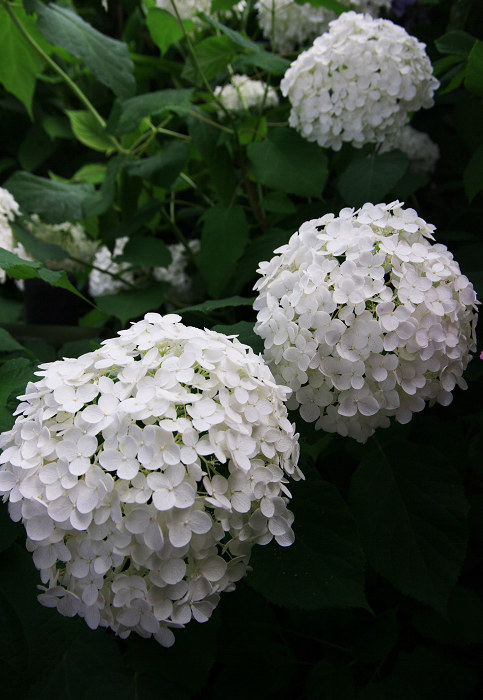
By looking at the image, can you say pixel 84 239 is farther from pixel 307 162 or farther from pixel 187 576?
pixel 187 576

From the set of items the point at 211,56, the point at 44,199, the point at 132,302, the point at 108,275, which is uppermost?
the point at 211,56

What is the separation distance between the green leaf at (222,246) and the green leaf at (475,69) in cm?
50

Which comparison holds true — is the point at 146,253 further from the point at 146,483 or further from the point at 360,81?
the point at 146,483

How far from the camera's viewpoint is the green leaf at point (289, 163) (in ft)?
4.09

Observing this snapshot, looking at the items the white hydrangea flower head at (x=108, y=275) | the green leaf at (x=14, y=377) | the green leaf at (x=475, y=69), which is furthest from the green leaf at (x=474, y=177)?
the white hydrangea flower head at (x=108, y=275)

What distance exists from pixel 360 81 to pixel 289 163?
21cm

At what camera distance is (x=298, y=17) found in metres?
1.62

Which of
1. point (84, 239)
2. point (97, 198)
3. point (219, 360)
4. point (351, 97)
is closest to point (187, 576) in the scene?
point (219, 360)

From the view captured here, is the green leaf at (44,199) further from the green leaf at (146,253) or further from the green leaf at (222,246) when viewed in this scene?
the green leaf at (222,246)

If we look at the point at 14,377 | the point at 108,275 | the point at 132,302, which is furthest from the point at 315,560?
the point at 108,275

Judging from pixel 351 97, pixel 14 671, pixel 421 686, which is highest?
pixel 351 97

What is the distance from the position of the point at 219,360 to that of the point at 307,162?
2.43ft

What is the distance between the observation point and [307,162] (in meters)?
1.28

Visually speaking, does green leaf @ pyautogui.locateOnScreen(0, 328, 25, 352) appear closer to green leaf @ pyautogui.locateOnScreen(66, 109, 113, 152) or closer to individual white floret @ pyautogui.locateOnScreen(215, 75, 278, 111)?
green leaf @ pyautogui.locateOnScreen(66, 109, 113, 152)
